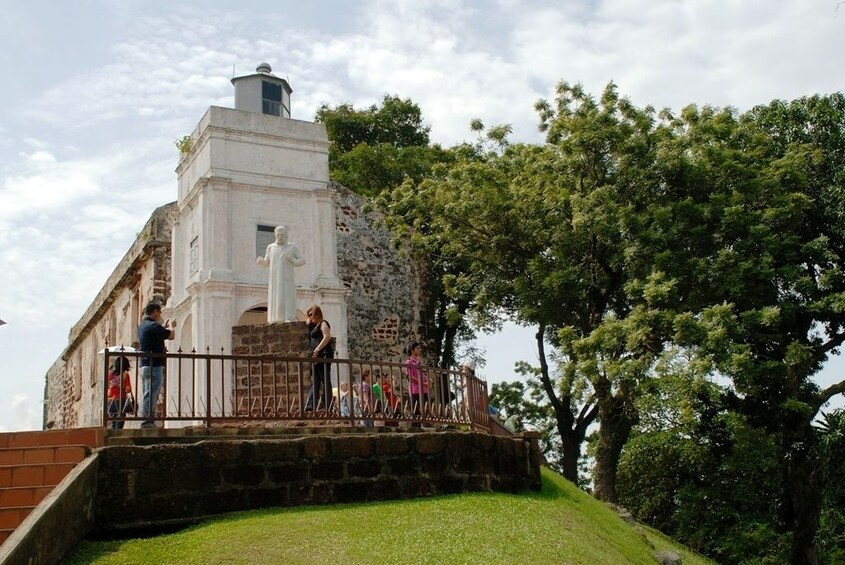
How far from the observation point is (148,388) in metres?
9.87

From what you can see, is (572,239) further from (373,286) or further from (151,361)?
(151,361)

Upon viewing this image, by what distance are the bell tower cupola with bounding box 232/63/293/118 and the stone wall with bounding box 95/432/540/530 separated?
1507 centimetres

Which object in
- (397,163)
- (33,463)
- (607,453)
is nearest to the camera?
(33,463)

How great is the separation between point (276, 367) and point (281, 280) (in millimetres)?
2527

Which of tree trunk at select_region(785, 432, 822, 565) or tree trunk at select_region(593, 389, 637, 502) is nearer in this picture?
tree trunk at select_region(785, 432, 822, 565)

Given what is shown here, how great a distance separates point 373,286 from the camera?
22.9m

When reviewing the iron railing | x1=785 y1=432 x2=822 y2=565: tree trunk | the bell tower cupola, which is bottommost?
x1=785 y1=432 x2=822 y2=565: tree trunk

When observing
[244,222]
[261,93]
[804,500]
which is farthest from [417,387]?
[261,93]

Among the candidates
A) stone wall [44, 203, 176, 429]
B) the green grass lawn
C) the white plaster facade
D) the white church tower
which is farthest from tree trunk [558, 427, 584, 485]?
the green grass lawn

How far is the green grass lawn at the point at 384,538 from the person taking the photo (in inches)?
297

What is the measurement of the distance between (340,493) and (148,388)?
2.21 metres

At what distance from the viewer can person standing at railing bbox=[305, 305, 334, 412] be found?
34.4 feet

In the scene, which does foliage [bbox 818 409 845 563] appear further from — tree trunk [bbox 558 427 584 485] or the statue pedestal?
the statue pedestal

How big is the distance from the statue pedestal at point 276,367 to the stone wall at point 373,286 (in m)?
9.04
